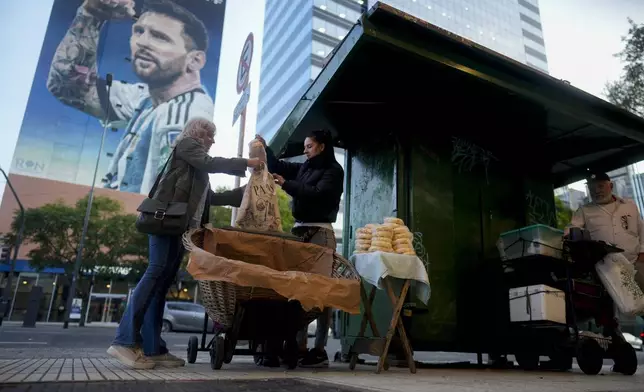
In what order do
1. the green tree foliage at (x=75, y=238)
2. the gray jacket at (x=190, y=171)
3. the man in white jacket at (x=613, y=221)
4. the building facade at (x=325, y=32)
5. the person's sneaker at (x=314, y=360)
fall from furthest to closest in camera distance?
1. the building facade at (x=325, y=32)
2. the green tree foliage at (x=75, y=238)
3. the man in white jacket at (x=613, y=221)
4. the person's sneaker at (x=314, y=360)
5. the gray jacket at (x=190, y=171)

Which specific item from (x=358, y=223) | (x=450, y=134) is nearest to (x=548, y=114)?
(x=450, y=134)

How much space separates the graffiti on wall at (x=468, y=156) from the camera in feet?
20.7

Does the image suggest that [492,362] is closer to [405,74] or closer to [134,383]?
[405,74]

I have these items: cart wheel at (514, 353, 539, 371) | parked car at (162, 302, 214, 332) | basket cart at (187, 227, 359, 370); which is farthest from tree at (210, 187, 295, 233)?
basket cart at (187, 227, 359, 370)

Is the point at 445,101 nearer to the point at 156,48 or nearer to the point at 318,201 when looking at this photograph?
the point at 318,201

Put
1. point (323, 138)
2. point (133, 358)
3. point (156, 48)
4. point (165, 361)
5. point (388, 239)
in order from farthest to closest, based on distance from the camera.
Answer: point (156, 48), point (323, 138), point (388, 239), point (165, 361), point (133, 358)

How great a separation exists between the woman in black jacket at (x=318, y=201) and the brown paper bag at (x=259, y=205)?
0.19 m

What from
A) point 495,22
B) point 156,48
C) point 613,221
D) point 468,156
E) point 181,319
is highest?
point 495,22

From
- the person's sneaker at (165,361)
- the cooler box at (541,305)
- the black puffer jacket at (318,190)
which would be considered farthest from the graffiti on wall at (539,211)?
the person's sneaker at (165,361)

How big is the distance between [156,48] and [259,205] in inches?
2323

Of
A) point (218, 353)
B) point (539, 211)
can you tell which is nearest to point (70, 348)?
point (218, 353)

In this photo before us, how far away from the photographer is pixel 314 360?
450 centimetres

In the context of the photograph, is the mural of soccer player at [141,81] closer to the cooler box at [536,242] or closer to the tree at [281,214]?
the tree at [281,214]

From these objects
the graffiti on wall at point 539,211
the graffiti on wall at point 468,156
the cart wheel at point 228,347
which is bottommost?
the cart wheel at point 228,347
